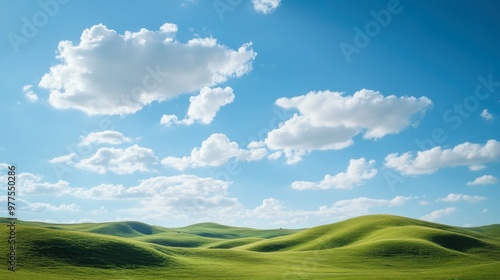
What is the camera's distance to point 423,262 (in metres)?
77.8

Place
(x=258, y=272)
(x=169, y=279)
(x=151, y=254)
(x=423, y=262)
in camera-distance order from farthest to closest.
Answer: (x=423, y=262), (x=151, y=254), (x=258, y=272), (x=169, y=279)

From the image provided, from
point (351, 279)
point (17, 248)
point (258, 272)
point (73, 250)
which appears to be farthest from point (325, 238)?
point (17, 248)

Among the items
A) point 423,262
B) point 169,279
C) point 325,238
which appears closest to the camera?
point 169,279

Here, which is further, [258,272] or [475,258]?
[475,258]

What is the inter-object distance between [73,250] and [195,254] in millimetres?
28380

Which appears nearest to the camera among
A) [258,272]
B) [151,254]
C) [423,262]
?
[258,272]

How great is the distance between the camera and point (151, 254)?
72500 millimetres

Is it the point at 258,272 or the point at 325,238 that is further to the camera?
the point at 325,238

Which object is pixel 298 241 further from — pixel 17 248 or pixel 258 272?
pixel 17 248

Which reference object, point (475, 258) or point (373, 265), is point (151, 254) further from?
point (475, 258)

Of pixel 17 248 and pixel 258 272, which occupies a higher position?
pixel 17 248

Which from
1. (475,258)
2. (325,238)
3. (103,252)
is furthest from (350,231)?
(103,252)

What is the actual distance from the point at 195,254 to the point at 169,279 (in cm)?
2849

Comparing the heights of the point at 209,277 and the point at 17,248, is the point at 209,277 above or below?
below
